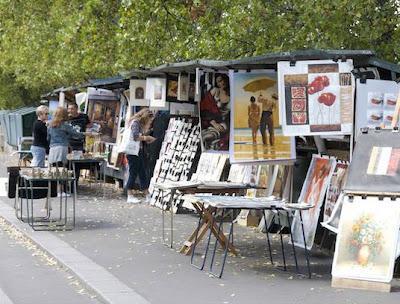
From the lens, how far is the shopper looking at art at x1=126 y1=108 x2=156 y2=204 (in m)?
16.5

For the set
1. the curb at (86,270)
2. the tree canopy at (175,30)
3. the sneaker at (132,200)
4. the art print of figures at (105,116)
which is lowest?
the sneaker at (132,200)

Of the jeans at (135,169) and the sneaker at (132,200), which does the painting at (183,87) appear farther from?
the sneaker at (132,200)

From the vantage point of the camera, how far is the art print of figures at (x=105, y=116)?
2053 centimetres

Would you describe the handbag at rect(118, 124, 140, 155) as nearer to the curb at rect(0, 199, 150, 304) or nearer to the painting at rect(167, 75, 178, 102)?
the painting at rect(167, 75, 178, 102)


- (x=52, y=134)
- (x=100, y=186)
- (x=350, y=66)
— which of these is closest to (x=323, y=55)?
(x=350, y=66)

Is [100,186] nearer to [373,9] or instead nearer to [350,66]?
[373,9]

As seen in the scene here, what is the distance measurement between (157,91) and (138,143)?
72.2 inches

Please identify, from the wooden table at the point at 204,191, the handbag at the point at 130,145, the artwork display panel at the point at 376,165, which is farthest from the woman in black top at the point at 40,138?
the artwork display panel at the point at 376,165

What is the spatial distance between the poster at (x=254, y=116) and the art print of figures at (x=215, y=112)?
6.67 feet

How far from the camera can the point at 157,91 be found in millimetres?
15000

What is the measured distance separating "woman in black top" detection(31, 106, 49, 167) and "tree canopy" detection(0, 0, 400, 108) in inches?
103

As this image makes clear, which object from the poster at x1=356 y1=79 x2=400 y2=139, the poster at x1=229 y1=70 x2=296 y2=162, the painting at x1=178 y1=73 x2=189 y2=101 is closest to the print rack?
the poster at x1=356 y1=79 x2=400 y2=139

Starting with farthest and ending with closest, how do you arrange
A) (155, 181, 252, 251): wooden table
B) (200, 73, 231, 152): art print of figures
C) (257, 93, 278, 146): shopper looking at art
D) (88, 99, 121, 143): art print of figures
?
1. (88, 99, 121, 143): art print of figures
2. (200, 73, 231, 152): art print of figures
3. (257, 93, 278, 146): shopper looking at art
4. (155, 181, 252, 251): wooden table

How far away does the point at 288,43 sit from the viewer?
47.2 feet
